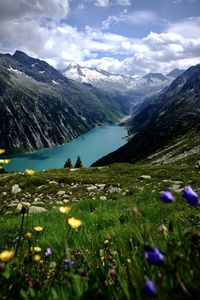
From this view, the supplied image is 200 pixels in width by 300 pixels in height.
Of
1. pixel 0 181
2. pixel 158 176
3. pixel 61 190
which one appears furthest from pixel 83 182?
pixel 0 181

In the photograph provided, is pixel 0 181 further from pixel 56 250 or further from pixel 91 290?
pixel 91 290

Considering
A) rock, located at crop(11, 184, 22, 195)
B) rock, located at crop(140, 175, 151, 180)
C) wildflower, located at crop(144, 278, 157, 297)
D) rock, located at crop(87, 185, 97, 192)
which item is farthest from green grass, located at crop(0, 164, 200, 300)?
rock, located at crop(140, 175, 151, 180)

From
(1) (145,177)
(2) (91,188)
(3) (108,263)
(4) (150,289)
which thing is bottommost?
(1) (145,177)

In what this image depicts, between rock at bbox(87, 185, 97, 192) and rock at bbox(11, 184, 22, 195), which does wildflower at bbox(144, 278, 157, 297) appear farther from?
rock at bbox(11, 184, 22, 195)

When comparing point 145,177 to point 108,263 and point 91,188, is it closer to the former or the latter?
point 91,188

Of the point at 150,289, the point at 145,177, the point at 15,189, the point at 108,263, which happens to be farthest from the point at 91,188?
the point at 150,289

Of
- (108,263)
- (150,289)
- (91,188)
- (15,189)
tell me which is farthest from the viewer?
(15,189)

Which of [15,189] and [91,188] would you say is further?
[15,189]

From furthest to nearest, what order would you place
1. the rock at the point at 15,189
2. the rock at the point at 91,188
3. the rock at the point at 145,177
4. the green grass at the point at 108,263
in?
the rock at the point at 145,177
the rock at the point at 15,189
the rock at the point at 91,188
the green grass at the point at 108,263

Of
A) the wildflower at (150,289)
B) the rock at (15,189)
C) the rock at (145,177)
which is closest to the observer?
the wildflower at (150,289)

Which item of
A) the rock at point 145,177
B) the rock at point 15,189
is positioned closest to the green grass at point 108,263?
the rock at point 15,189

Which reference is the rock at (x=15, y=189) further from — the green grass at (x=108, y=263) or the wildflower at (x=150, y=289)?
the wildflower at (x=150, y=289)
